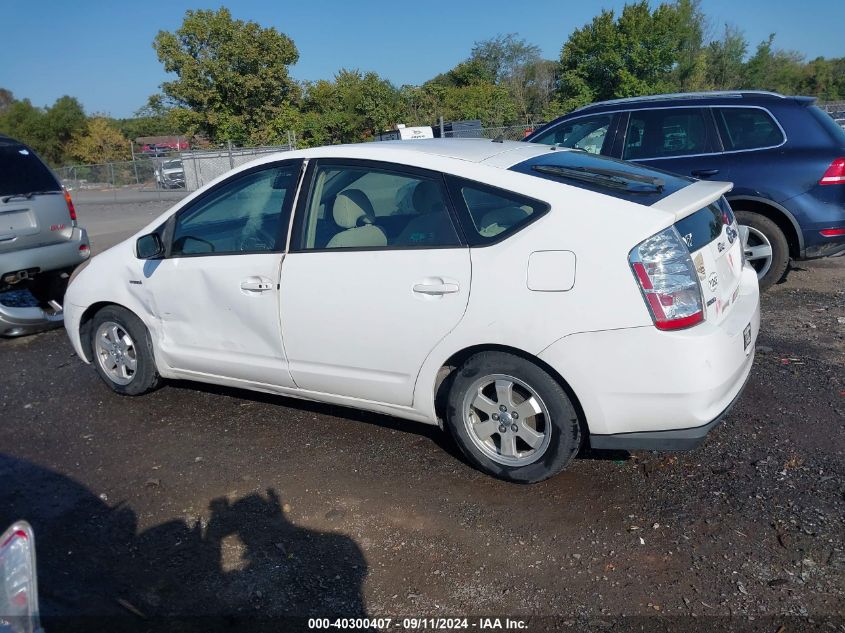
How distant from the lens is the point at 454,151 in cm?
398

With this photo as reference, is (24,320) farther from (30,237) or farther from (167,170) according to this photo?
→ (167,170)

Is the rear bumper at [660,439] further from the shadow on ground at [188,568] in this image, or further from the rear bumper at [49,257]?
the rear bumper at [49,257]

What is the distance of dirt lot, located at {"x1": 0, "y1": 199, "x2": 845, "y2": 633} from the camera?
288 cm

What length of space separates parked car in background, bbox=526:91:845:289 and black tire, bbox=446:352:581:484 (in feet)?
12.2

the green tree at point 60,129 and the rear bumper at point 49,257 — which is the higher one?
the green tree at point 60,129

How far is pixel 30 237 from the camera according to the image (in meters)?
7.27

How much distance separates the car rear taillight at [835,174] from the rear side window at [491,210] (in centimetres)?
431

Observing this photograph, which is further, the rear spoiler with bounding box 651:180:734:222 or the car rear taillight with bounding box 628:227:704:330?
the rear spoiler with bounding box 651:180:734:222

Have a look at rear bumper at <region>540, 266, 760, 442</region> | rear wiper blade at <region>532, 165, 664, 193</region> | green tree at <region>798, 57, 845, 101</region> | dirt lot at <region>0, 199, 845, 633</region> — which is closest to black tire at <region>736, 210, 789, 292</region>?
dirt lot at <region>0, 199, 845, 633</region>

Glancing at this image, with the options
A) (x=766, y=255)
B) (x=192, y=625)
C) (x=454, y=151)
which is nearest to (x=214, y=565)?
(x=192, y=625)

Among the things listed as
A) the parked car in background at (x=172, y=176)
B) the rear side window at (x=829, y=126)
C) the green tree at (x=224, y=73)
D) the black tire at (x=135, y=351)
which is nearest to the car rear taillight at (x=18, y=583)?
the black tire at (x=135, y=351)

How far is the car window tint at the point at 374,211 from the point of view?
3754 millimetres

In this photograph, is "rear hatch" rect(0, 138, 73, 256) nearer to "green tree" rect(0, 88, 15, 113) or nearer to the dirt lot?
the dirt lot

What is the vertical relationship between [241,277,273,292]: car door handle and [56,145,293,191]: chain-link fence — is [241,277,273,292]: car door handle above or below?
below
